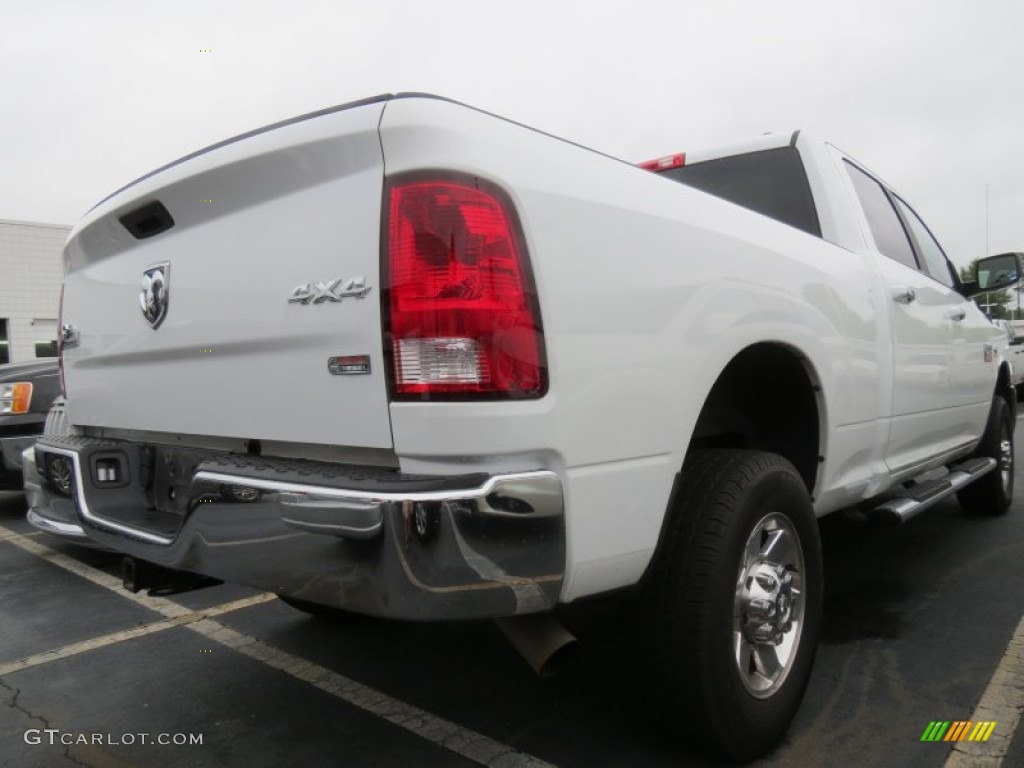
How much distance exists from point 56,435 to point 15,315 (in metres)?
33.0

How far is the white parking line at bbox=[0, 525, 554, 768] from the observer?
2.31 metres

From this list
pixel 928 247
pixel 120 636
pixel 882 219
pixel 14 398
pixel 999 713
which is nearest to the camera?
pixel 999 713

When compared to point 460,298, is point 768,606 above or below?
below

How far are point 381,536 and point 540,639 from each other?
519 mm

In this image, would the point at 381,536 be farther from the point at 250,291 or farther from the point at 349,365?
the point at 250,291

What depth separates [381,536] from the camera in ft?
5.15

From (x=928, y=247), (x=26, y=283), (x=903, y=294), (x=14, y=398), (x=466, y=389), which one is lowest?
(x=14, y=398)

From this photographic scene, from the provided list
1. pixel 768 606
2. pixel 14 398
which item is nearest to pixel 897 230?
pixel 768 606

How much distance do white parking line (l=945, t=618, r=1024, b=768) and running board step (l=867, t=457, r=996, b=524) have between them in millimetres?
603

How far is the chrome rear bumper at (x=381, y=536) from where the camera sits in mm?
1559

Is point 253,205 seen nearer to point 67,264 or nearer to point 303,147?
point 303,147

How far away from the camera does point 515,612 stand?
1663mm

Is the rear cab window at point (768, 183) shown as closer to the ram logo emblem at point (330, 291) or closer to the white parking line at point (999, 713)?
the white parking line at point (999, 713)

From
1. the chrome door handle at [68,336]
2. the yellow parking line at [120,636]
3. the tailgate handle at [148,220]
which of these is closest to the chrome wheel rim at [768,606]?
the tailgate handle at [148,220]
